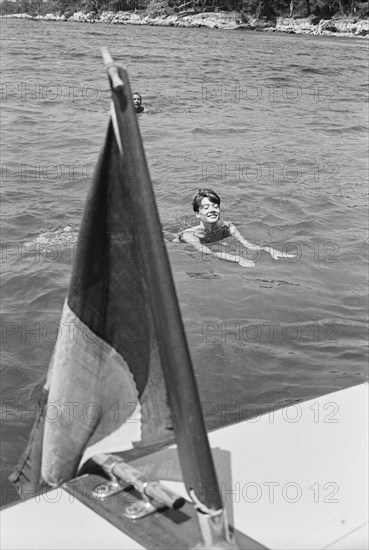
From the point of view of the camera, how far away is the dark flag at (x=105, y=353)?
196cm

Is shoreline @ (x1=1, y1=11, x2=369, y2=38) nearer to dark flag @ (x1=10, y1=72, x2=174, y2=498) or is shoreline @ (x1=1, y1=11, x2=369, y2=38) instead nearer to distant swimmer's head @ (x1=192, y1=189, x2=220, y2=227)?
distant swimmer's head @ (x1=192, y1=189, x2=220, y2=227)

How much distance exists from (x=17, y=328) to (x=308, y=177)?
783 cm

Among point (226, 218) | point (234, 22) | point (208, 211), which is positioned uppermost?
point (208, 211)

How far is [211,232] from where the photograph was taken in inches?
352

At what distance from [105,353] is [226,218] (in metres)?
8.57

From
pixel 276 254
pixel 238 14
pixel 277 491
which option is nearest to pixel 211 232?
pixel 276 254

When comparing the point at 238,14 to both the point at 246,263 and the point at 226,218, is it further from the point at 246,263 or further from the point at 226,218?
the point at 246,263

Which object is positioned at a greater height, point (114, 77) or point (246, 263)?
point (114, 77)

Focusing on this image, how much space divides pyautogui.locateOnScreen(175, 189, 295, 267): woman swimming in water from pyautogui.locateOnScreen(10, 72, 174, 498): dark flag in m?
6.49

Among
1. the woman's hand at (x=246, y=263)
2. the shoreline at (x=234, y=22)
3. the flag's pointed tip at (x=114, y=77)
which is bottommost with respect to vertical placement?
the shoreline at (x=234, y=22)

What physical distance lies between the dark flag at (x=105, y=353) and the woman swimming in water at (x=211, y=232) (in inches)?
256

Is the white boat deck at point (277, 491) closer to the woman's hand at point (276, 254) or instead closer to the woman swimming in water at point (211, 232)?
the woman swimming in water at point (211, 232)

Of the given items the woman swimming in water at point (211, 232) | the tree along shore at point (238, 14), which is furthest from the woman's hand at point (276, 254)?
the tree along shore at point (238, 14)

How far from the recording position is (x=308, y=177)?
1349cm
